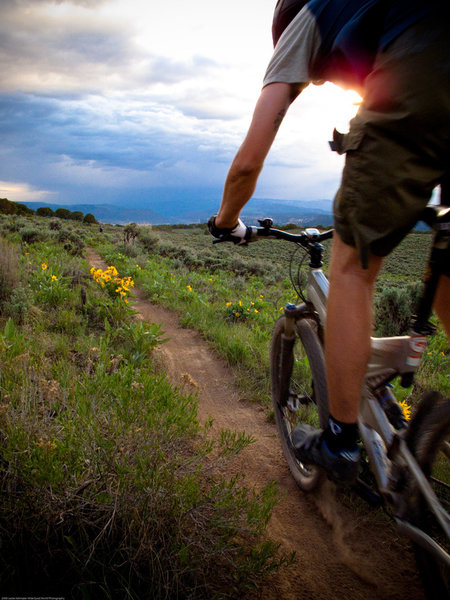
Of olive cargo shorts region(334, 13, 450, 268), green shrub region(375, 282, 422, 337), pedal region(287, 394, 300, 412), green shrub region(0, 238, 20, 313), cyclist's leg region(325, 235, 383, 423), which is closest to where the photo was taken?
olive cargo shorts region(334, 13, 450, 268)

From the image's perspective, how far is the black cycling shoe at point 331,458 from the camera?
1.42m

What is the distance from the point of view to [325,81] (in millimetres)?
1453

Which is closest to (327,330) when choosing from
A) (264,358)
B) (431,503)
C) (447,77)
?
(431,503)

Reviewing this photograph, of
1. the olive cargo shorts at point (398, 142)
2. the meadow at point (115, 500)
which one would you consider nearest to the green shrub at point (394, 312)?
the meadow at point (115, 500)

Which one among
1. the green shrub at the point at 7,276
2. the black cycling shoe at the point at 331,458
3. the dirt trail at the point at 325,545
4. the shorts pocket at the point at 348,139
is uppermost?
the shorts pocket at the point at 348,139

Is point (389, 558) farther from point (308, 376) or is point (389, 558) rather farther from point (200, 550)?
point (308, 376)

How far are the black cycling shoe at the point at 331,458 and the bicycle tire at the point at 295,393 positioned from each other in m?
0.22

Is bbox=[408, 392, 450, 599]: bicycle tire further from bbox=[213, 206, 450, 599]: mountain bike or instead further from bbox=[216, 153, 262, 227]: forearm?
bbox=[216, 153, 262, 227]: forearm

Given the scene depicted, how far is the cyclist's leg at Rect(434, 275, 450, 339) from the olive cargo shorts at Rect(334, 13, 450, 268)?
35 cm

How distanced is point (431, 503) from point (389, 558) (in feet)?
2.74

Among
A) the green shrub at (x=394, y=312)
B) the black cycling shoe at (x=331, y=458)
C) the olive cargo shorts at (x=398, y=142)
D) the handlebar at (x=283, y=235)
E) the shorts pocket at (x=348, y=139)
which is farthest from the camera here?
the green shrub at (x=394, y=312)

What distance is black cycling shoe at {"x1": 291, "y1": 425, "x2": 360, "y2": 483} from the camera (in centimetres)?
142

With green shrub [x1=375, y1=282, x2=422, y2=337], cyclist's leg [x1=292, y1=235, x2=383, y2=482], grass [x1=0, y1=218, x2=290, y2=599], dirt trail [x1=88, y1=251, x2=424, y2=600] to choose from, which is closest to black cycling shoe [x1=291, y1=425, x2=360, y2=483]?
cyclist's leg [x1=292, y1=235, x2=383, y2=482]

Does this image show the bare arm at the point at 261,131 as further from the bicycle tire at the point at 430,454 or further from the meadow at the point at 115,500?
the meadow at the point at 115,500
